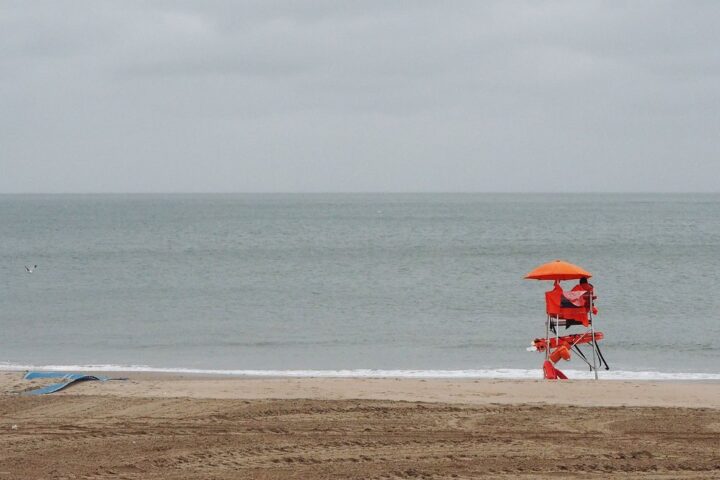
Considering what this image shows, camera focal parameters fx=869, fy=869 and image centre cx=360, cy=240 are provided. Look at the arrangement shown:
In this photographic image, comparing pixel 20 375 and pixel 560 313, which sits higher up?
pixel 560 313

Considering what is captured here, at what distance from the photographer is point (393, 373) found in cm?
1593

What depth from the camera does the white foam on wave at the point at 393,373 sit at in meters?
15.4

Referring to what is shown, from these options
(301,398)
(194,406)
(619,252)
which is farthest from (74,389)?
(619,252)

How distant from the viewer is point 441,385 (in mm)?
11961

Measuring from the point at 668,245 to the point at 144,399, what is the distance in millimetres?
48083

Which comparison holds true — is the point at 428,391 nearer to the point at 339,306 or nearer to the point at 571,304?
the point at 571,304

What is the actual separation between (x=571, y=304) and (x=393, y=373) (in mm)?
4443

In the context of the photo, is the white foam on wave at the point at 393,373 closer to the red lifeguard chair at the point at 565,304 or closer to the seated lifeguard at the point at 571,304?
the red lifeguard chair at the point at 565,304

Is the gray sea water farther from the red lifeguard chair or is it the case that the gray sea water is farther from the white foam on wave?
the red lifeguard chair

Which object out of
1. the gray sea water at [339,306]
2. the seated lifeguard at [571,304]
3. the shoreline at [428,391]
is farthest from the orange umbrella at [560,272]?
the gray sea water at [339,306]

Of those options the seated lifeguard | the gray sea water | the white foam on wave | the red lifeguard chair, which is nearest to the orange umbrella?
the red lifeguard chair

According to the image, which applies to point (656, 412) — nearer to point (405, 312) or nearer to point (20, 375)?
point (20, 375)

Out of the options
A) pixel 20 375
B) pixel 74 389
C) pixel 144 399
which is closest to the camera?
pixel 144 399

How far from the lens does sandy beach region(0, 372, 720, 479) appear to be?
25.6 feet
